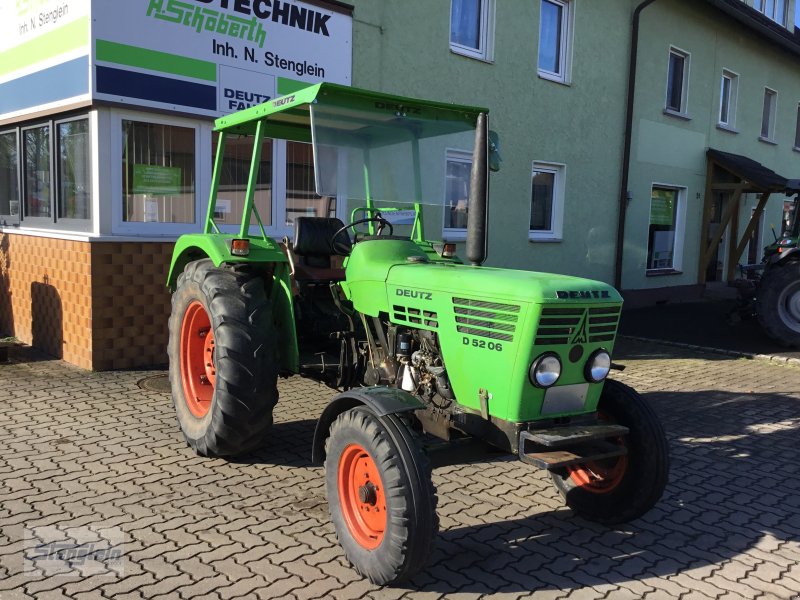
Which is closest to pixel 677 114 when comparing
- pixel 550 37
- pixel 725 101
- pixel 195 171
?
pixel 725 101

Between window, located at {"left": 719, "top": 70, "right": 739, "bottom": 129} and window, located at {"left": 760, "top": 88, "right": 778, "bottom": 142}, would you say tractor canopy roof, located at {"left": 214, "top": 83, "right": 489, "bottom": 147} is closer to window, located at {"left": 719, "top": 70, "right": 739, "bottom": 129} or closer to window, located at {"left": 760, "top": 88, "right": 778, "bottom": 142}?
window, located at {"left": 719, "top": 70, "right": 739, "bottom": 129}

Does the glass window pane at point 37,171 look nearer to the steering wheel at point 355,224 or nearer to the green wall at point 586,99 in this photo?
the green wall at point 586,99

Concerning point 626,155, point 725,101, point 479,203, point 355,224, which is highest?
point 725,101

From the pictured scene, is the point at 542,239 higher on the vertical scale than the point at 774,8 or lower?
lower

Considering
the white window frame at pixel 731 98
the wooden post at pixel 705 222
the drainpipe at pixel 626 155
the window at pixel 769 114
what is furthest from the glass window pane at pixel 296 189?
the window at pixel 769 114

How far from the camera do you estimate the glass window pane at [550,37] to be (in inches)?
384

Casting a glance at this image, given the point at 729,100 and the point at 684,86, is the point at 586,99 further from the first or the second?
the point at 729,100

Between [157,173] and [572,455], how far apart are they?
481cm

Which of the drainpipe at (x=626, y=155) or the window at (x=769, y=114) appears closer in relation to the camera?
the drainpipe at (x=626, y=155)

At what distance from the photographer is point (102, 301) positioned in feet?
19.2

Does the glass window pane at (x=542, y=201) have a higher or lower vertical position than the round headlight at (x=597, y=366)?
higher

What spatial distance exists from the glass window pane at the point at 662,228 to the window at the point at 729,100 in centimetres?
251

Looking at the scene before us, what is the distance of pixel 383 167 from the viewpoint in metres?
4.04

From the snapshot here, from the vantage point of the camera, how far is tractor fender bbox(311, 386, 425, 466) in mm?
2828
